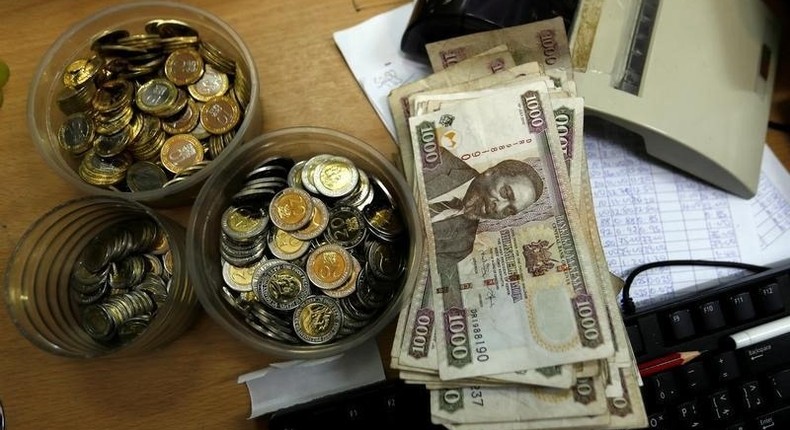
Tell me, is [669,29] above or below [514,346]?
above

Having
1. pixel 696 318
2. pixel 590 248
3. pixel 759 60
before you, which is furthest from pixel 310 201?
pixel 759 60

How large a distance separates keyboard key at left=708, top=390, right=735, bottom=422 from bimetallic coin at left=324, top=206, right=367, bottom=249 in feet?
1.17

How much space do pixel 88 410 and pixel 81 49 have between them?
375mm

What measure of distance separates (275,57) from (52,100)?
0.24 meters

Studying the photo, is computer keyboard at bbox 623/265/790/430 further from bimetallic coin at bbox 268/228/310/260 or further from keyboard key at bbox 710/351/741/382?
bimetallic coin at bbox 268/228/310/260

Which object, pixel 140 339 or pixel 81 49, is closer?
pixel 140 339

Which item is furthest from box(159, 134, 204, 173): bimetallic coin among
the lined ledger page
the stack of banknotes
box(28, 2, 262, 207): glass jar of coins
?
the lined ledger page

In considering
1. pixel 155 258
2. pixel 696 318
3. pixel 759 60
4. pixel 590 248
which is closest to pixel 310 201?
pixel 155 258

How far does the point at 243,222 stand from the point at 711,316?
18.0 inches

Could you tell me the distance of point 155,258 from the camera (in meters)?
0.55

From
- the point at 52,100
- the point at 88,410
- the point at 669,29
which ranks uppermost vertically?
the point at 669,29

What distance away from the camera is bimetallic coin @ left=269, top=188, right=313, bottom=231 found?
552 mm

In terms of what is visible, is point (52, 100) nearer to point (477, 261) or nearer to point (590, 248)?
point (477, 261)

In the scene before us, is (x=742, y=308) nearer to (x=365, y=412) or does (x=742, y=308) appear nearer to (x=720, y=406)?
(x=720, y=406)
